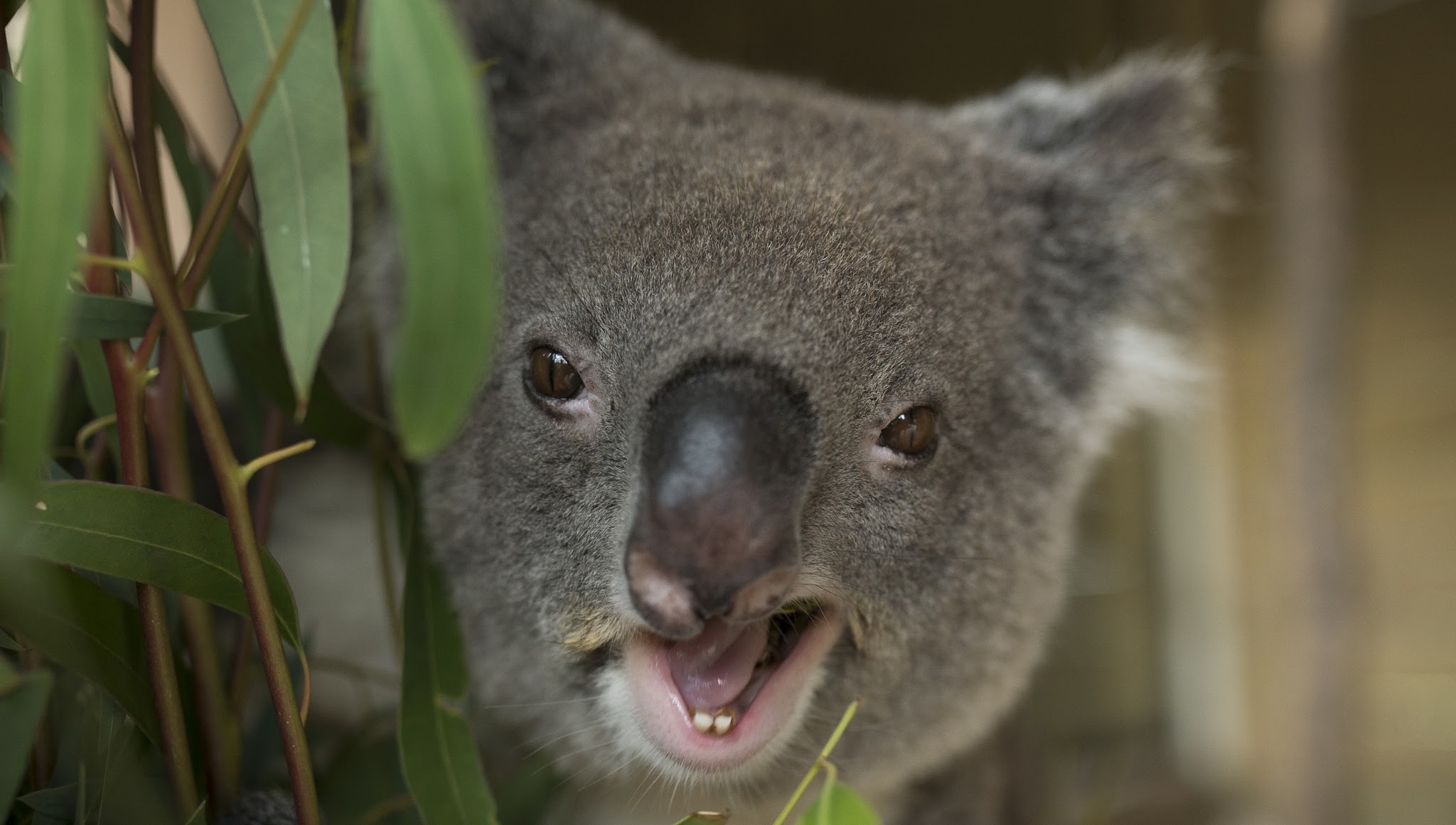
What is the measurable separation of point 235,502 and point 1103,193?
4.22 feet

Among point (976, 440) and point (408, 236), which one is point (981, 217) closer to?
point (976, 440)

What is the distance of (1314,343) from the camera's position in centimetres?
307

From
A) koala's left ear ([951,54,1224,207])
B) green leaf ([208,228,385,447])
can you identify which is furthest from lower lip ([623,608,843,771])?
koala's left ear ([951,54,1224,207])

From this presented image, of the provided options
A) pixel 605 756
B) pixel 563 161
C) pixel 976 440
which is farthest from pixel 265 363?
pixel 976 440

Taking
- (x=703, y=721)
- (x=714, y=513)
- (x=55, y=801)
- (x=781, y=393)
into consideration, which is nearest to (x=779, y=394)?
(x=781, y=393)

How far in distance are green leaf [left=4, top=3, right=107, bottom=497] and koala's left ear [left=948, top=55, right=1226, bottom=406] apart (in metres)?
1.23

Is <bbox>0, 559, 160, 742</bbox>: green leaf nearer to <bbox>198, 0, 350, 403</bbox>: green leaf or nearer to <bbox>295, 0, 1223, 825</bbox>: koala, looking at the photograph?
<bbox>198, 0, 350, 403</bbox>: green leaf

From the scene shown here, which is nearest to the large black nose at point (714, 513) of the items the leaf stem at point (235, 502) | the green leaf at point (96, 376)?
the leaf stem at point (235, 502)

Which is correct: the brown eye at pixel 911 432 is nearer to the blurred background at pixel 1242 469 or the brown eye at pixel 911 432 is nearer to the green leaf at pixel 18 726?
the green leaf at pixel 18 726

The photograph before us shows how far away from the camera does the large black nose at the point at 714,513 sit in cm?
92

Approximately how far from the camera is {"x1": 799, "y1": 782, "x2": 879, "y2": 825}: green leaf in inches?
Answer: 35.8

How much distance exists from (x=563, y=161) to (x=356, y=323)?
46cm

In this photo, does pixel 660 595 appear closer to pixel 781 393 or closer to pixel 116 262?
pixel 781 393

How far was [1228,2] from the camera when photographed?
4070 millimetres
